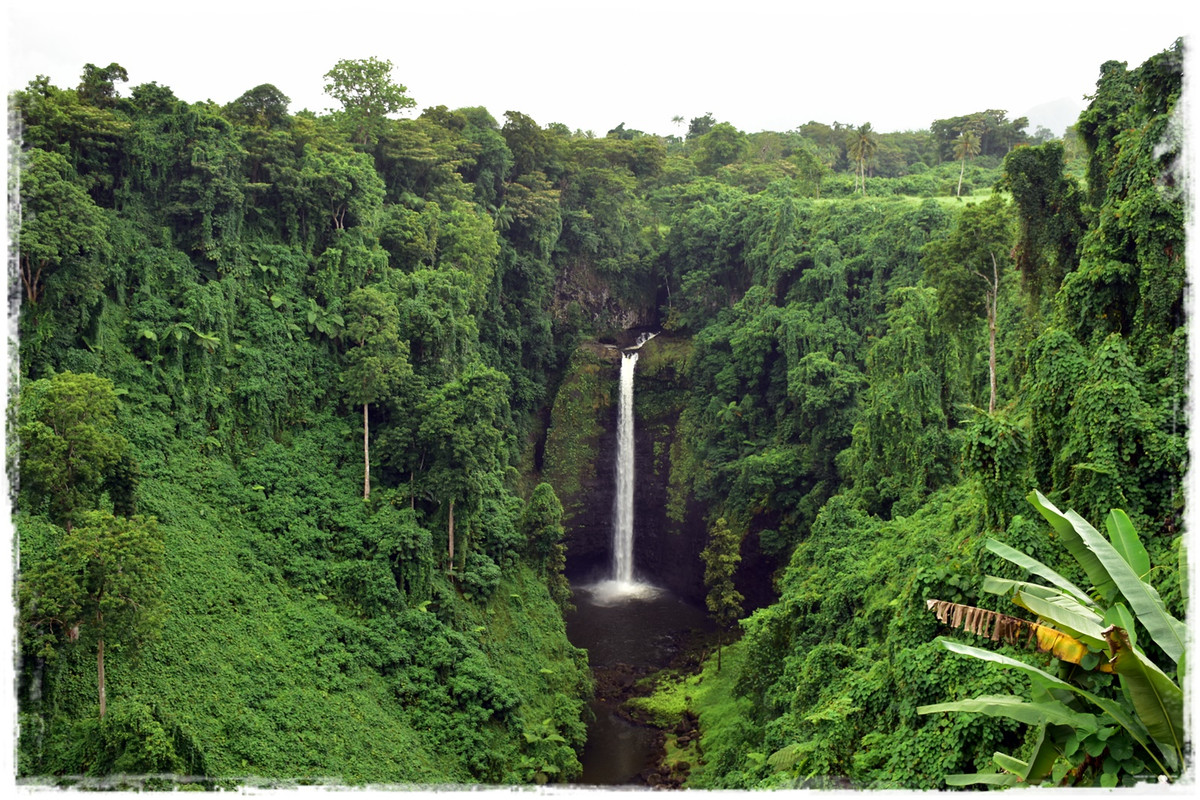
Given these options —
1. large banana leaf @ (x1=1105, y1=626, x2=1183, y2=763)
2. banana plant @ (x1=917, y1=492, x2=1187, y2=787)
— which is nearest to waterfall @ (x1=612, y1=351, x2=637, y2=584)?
banana plant @ (x1=917, y1=492, x2=1187, y2=787)

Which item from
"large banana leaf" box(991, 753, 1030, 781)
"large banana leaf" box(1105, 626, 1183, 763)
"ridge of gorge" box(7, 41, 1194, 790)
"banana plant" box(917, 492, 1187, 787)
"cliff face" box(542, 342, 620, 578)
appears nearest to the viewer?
"large banana leaf" box(1105, 626, 1183, 763)

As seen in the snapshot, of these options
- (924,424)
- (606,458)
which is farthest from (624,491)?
(924,424)

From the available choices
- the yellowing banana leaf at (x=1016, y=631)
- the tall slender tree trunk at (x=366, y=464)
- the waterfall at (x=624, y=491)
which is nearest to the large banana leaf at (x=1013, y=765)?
the yellowing banana leaf at (x=1016, y=631)

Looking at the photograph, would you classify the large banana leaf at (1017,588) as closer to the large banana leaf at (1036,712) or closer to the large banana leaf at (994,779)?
the large banana leaf at (1036,712)

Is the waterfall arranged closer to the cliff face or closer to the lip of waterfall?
the cliff face

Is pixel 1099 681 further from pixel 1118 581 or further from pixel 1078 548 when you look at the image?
pixel 1078 548

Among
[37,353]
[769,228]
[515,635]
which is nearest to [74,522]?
[37,353]

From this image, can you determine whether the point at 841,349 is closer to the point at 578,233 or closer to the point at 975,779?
the point at 578,233
